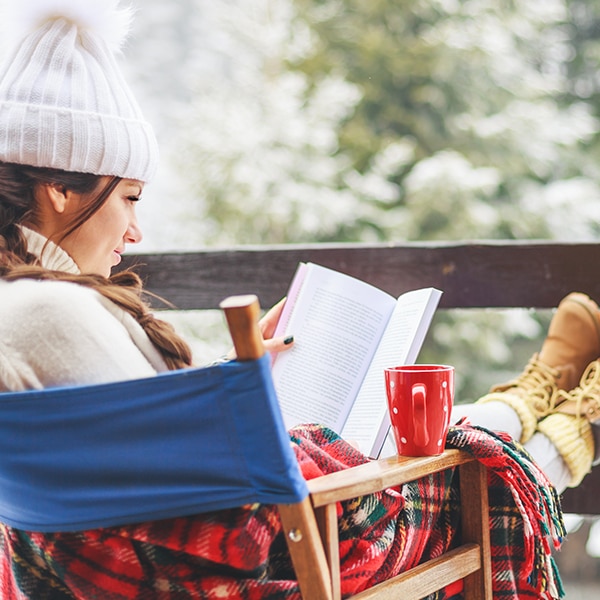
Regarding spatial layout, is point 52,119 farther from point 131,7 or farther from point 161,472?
point 161,472

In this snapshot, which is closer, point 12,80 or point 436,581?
point 436,581

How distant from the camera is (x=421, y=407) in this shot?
965 millimetres

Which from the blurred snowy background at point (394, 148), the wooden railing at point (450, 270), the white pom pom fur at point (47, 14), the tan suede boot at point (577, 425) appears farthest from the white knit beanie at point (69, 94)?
the blurred snowy background at point (394, 148)

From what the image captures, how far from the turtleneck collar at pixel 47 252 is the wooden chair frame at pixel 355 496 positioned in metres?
0.44

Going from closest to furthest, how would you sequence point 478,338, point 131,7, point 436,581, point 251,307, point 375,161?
point 251,307
point 436,581
point 131,7
point 478,338
point 375,161

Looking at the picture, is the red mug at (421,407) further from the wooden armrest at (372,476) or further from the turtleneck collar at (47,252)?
the turtleneck collar at (47,252)

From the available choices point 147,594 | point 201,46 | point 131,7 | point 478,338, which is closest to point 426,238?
point 478,338

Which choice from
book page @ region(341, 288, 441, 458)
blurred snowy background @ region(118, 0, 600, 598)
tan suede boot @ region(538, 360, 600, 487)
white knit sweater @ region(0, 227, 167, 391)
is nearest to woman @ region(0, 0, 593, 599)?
white knit sweater @ region(0, 227, 167, 391)

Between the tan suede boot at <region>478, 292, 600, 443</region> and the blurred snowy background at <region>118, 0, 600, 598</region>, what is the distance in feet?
12.4

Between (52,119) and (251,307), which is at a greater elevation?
(52,119)

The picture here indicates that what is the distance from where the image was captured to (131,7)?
121cm

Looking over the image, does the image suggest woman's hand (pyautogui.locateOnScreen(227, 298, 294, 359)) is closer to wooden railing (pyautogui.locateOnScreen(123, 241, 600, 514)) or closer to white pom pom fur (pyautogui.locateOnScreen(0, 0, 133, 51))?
white pom pom fur (pyautogui.locateOnScreen(0, 0, 133, 51))

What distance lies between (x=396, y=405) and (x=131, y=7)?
701 millimetres

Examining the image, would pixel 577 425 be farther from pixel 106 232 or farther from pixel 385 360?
pixel 106 232
